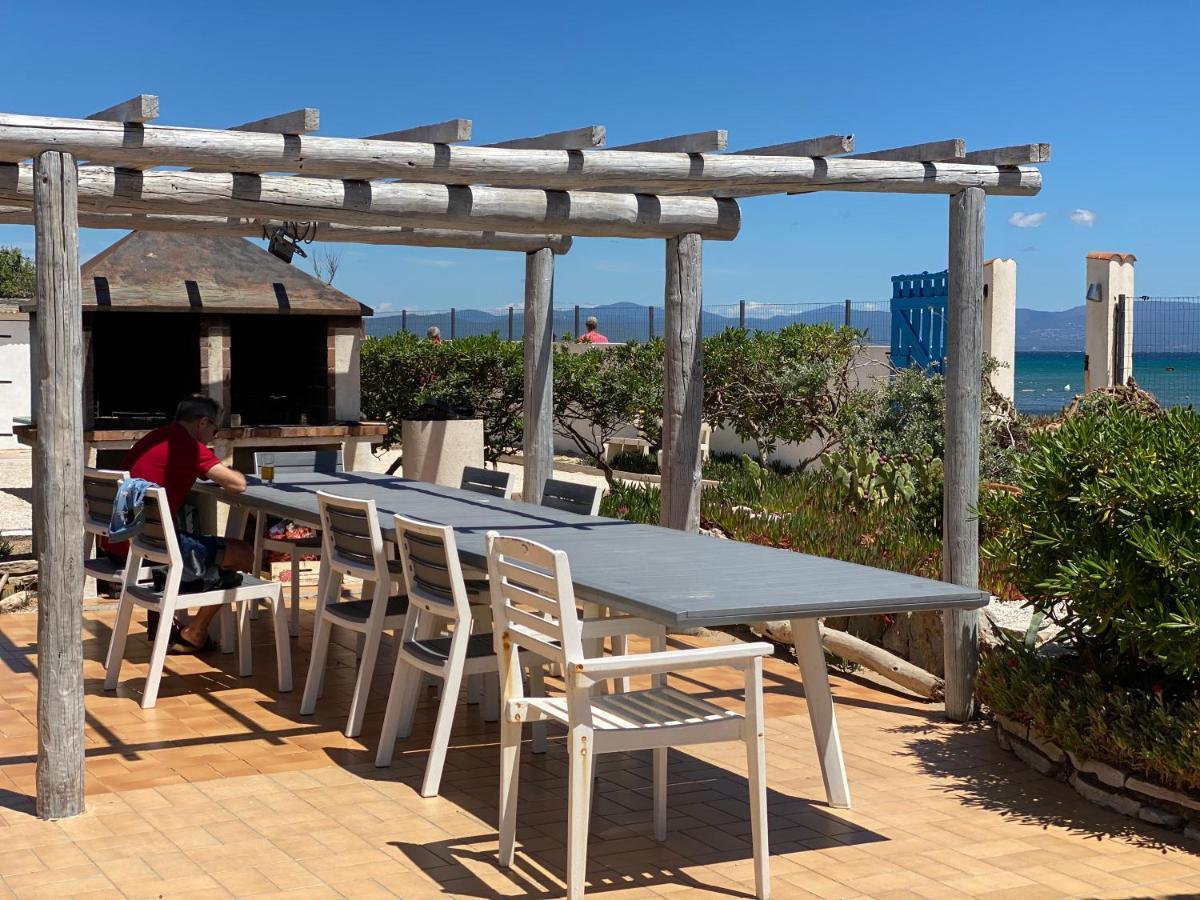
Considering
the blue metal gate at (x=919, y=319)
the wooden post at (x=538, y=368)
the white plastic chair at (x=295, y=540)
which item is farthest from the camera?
the blue metal gate at (x=919, y=319)

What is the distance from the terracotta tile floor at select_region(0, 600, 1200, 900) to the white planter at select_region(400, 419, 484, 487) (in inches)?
196

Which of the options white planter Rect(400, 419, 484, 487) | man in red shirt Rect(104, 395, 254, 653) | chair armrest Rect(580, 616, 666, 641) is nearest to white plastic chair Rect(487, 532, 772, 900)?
chair armrest Rect(580, 616, 666, 641)

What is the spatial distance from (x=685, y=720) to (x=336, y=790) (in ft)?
5.30

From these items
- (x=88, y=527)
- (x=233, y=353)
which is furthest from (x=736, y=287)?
(x=88, y=527)

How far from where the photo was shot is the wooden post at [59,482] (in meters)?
4.83

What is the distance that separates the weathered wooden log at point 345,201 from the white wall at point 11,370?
16.7 m

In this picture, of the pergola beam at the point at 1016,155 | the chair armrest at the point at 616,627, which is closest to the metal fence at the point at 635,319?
the pergola beam at the point at 1016,155

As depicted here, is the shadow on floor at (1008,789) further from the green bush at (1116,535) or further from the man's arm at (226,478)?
the man's arm at (226,478)

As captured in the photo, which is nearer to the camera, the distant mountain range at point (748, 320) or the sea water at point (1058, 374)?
the distant mountain range at point (748, 320)

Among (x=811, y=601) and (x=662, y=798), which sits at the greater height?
(x=811, y=601)

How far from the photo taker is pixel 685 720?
4262mm

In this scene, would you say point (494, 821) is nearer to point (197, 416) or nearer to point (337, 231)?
point (197, 416)

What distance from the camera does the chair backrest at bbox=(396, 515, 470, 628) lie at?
17.0 feet

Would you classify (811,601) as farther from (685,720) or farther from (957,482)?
(957,482)
